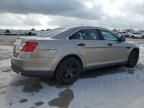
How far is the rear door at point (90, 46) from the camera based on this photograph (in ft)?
19.1

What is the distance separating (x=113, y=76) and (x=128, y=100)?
196 centimetres

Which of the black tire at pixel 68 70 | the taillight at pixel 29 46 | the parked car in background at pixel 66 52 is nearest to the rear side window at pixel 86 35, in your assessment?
the parked car in background at pixel 66 52

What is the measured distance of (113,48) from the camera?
6.79 m

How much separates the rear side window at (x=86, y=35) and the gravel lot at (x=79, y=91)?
3.85 feet

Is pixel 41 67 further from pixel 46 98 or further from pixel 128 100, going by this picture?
pixel 128 100

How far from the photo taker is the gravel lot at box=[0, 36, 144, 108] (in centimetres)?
448

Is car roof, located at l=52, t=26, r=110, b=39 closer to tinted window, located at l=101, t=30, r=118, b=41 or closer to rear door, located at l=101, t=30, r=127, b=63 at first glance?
tinted window, located at l=101, t=30, r=118, b=41

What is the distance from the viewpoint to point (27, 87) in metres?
5.55

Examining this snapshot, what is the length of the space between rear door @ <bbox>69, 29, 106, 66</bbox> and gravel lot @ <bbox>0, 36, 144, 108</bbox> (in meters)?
0.56

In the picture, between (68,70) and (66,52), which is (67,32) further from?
(68,70)

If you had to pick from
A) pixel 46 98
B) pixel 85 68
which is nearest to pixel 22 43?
pixel 46 98

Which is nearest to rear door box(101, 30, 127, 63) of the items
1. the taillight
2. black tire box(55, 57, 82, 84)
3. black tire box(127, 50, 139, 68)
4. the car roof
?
black tire box(127, 50, 139, 68)

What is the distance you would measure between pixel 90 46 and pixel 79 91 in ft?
4.59

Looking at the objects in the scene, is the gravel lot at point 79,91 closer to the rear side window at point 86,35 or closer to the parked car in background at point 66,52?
the parked car in background at point 66,52
